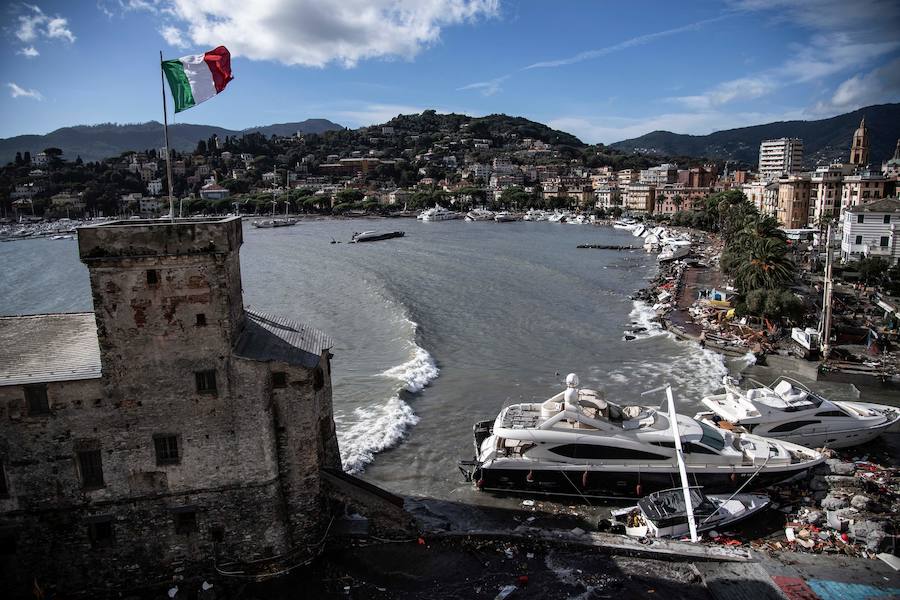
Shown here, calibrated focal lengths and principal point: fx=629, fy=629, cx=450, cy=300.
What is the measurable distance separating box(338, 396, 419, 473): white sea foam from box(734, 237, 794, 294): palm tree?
24950mm

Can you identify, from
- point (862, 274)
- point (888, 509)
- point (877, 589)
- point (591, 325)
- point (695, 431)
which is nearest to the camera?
point (877, 589)

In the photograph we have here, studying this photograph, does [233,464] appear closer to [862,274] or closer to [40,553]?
[40,553]

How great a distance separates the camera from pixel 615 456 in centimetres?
1797

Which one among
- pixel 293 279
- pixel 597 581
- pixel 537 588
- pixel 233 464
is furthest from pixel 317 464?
pixel 293 279

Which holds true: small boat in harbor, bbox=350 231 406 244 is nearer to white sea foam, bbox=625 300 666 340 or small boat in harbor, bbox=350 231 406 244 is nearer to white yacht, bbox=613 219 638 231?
white yacht, bbox=613 219 638 231

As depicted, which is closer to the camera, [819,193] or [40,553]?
[40,553]

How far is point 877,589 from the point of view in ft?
41.6

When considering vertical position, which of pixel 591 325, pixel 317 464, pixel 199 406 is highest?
pixel 199 406

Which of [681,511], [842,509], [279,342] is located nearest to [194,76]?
[279,342]

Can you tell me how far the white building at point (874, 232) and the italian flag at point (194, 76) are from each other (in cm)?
5406

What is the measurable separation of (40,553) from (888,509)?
65.0 ft

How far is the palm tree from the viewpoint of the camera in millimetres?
39375

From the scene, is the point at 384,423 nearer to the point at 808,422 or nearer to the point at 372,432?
the point at 372,432

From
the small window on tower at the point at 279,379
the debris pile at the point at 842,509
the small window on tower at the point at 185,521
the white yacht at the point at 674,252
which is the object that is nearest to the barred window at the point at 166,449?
the small window on tower at the point at 185,521
